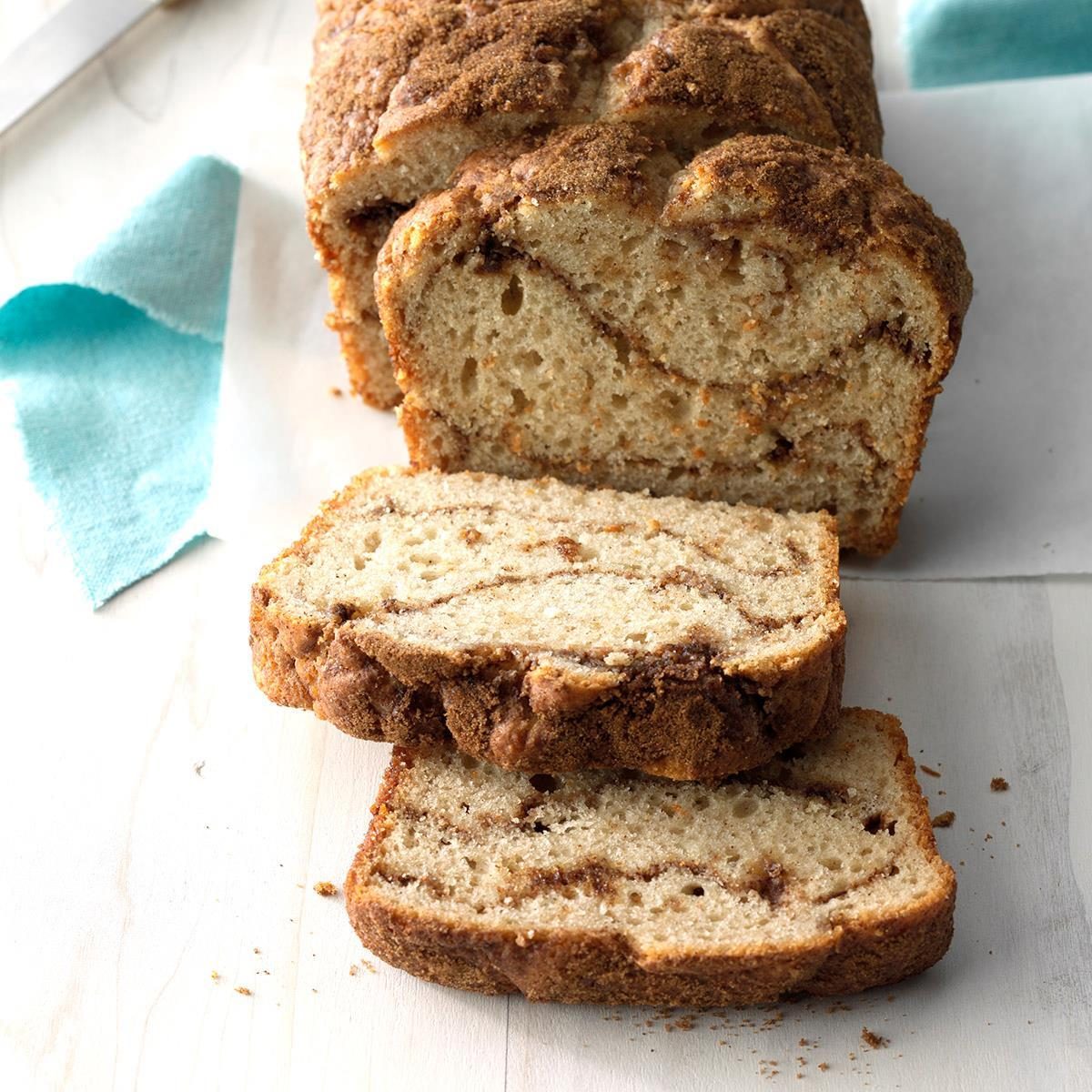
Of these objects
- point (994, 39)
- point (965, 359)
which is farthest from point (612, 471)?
point (994, 39)

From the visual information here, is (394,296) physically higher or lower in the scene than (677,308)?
higher

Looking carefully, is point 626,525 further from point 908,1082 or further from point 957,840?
point 908,1082

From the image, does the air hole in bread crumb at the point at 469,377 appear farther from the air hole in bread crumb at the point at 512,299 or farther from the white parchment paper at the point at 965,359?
the white parchment paper at the point at 965,359

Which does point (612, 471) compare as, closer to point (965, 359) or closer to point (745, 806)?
point (745, 806)

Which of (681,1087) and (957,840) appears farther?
(957,840)

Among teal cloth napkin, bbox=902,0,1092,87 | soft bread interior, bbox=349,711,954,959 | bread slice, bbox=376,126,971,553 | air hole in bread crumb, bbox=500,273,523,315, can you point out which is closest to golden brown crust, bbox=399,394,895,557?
bread slice, bbox=376,126,971,553

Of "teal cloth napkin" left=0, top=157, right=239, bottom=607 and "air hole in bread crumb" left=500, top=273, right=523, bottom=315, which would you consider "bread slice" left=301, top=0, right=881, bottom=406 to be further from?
"teal cloth napkin" left=0, top=157, right=239, bottom=607

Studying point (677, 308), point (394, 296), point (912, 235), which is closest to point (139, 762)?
point (394, 296)
